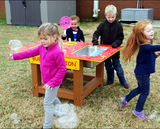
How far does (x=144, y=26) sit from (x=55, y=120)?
1.70 m

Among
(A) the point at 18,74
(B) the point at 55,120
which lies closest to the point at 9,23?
(A) the point at 18,74

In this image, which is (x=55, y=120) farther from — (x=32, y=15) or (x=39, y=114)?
(x=32, y=15)

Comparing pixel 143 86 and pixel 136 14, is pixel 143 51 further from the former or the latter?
pixel 136 14

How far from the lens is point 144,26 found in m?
2.52

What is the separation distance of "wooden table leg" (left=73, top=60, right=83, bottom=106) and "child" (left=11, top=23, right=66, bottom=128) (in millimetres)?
656

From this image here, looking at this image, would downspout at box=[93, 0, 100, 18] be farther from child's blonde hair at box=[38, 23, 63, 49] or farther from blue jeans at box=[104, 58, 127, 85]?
child's blonde hair at box=[38, 23, 63, 49]

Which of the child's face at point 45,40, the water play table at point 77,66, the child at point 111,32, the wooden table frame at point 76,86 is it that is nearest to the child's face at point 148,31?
the water play table at point 77,66

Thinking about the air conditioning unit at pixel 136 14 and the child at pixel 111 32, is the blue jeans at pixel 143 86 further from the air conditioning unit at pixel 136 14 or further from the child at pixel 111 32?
the air conditioning unit at pixel 136 14

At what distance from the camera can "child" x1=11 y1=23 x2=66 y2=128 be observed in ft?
7.30

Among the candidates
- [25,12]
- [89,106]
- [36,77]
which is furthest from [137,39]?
[25,12]

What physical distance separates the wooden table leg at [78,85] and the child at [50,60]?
0.66 metres

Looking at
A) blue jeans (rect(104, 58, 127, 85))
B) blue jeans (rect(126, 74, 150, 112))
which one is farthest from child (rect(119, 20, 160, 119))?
blue jeans (rect(104, 58, 127, 85))

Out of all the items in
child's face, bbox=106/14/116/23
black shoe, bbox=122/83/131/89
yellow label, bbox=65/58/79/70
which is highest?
child's face, bbox=106/14/116/23

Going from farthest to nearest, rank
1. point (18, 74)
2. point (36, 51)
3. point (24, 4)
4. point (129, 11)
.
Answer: point (24, 4), point (129, 11), point (18, 74), point (36, 51)
